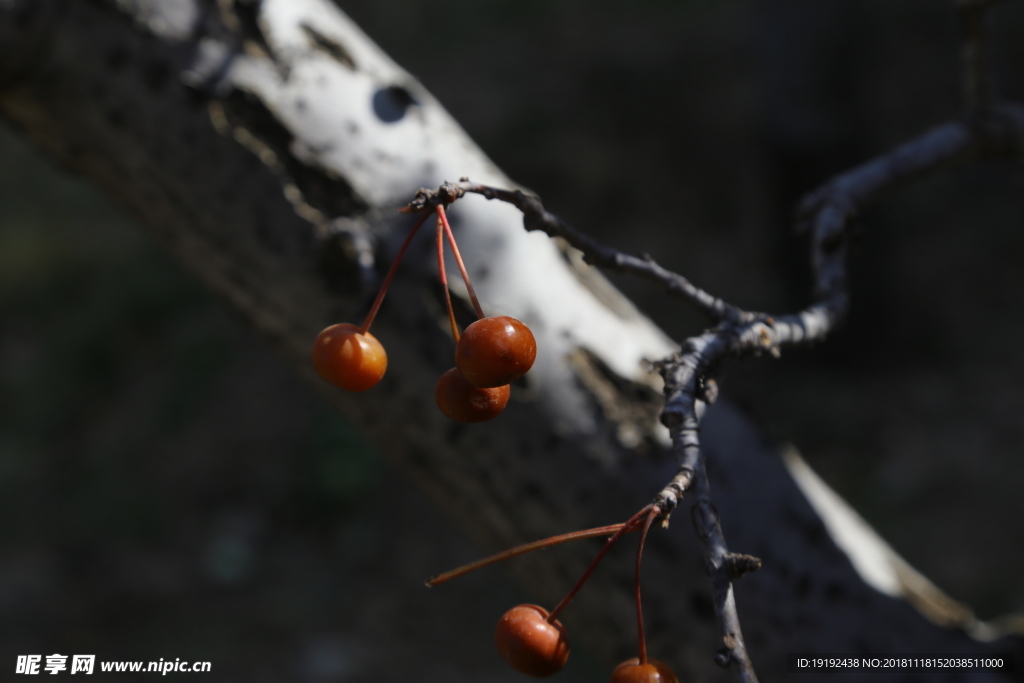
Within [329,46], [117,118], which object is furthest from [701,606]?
[117,118]

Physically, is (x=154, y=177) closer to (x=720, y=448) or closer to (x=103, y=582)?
(x=720, y=448)

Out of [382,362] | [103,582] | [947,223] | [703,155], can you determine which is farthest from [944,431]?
[103,582]

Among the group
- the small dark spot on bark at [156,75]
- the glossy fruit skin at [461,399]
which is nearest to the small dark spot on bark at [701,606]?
the glossy fruit skin at [461,399]

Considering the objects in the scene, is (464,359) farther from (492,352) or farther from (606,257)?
(606,257)

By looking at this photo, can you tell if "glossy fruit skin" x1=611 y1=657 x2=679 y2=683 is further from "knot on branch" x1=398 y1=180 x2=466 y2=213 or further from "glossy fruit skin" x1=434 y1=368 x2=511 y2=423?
"knot on branch" x1=398 y1=180 x2=466 y2=213

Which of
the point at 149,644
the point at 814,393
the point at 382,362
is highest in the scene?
the point at 814,393

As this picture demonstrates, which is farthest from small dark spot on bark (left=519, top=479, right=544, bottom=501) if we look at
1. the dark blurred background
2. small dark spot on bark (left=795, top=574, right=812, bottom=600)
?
the dark blurred background
